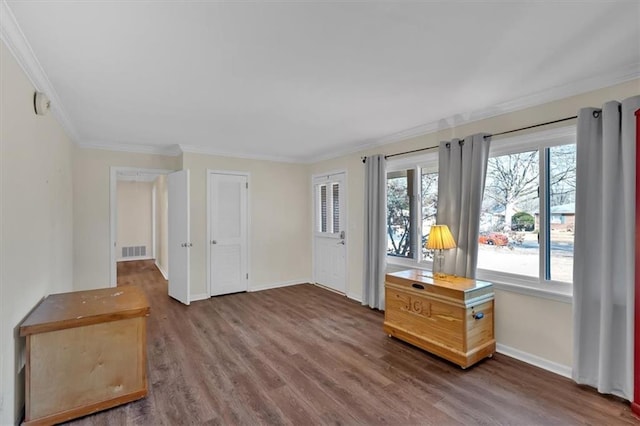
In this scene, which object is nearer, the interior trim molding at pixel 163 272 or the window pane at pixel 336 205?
the window pane at pixel 336 205

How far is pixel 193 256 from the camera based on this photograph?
475 centimetres

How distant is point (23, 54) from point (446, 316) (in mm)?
3666

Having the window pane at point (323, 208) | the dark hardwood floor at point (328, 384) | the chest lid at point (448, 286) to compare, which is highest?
the window pane at point (323, 208)

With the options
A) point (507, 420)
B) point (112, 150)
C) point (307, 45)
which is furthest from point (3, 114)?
point (507, 420)

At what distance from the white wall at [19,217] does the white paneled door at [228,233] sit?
2.23 metres

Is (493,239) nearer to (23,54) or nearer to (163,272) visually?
(23,54)

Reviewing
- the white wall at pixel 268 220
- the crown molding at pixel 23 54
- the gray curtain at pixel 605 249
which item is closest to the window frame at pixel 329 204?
the white wall at pixel 268 220

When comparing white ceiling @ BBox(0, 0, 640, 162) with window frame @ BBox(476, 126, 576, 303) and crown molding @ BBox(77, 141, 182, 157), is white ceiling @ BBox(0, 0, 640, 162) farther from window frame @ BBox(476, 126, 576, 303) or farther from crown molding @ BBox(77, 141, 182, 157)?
crown molding @ BBox(77, 141, 182, 157)

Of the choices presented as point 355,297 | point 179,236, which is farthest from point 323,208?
point 179,236

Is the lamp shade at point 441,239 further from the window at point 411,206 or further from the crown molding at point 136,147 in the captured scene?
the crown molding at point 136,147

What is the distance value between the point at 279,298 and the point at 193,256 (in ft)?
4.93

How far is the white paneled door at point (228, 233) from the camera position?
Answer: 491 centimetres

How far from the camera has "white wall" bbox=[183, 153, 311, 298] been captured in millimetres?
4770

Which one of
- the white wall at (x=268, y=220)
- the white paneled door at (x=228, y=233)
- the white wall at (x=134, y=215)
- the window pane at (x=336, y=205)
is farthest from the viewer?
the white wall at (x=134, y=215)
